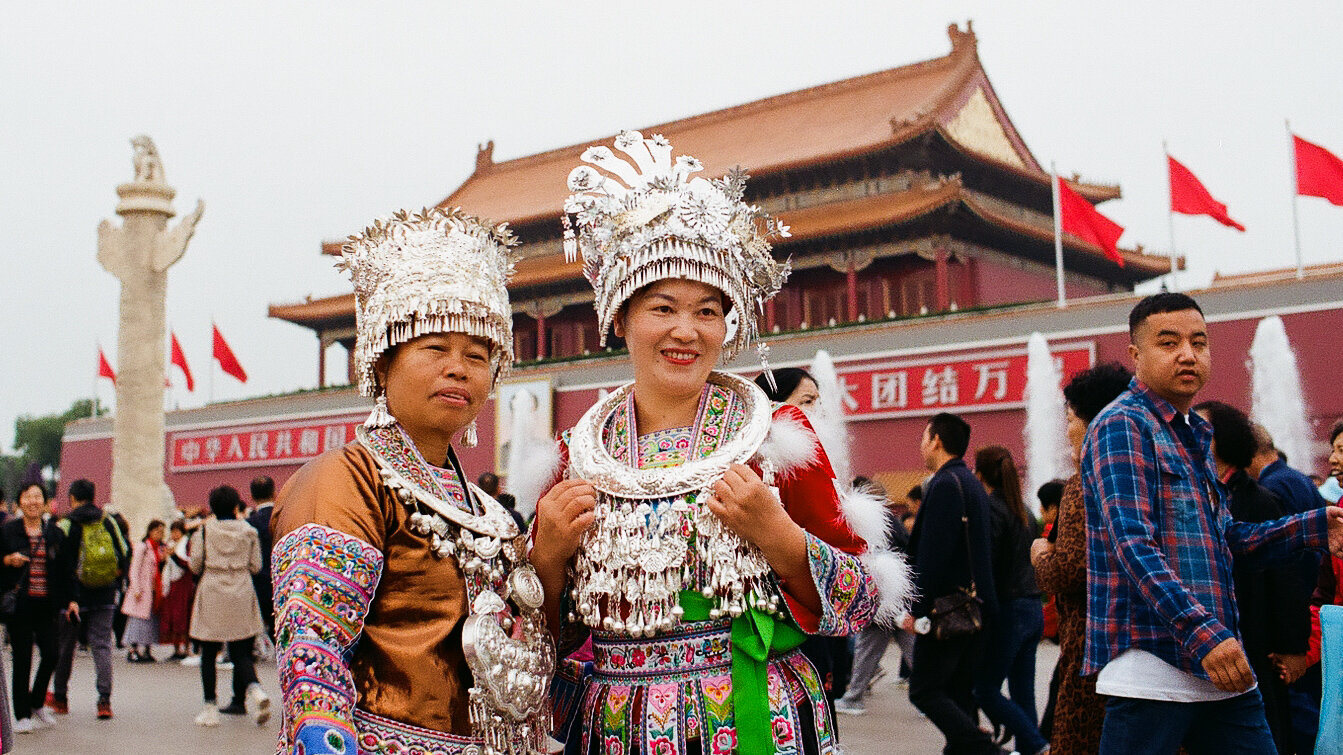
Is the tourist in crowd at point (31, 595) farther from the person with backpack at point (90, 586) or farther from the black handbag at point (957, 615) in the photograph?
the black handbag at point (957, 615)

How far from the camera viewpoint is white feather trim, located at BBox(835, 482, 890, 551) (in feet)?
7.37

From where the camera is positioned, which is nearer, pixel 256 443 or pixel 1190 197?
pixel 1190 197

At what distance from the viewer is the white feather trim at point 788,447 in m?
2.16

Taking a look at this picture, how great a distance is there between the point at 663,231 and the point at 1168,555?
133 centimetres

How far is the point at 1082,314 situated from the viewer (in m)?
15.1

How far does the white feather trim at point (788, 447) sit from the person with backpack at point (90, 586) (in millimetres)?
5624

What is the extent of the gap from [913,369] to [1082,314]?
233 cm

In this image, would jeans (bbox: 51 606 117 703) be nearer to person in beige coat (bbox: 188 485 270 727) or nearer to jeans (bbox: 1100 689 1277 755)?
person in beige coat (bbox: 188 485 270 727)

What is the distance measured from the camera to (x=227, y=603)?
670 cm

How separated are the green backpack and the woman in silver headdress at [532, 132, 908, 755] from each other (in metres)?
5.67

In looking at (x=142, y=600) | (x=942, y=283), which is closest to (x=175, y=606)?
(x=142, y=600)

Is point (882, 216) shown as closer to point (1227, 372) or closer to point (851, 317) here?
point (851, 317)

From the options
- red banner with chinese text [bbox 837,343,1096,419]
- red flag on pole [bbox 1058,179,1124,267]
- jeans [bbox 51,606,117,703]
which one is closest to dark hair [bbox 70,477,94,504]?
jeans [bbox 51,606,117,703]

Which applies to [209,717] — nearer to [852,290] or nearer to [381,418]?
[381,418]
